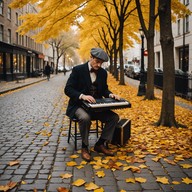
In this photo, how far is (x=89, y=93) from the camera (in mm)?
5336

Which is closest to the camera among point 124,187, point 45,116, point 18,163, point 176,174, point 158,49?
point 124,187

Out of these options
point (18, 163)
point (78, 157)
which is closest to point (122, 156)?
point (78, 157)

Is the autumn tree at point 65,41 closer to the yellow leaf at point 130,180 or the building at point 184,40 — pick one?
the building at point 184,40

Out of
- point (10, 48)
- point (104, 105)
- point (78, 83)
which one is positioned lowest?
point (104, 105)

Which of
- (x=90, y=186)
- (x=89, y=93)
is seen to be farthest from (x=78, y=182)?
(x=89, y=93)

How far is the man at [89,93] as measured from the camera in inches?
193

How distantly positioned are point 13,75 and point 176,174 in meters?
30.8

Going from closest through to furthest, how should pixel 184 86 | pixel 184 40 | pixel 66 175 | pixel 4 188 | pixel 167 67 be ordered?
pixel 4 188 → pixel 66 175 → pixel 167 67 → pixel 184 86 → pixel 184 40

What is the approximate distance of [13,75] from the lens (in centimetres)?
3284

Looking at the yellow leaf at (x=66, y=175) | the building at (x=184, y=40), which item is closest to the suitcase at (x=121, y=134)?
the yellow leaf at (x=66, y=175)

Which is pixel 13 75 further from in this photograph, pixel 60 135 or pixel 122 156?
pixel 122 156

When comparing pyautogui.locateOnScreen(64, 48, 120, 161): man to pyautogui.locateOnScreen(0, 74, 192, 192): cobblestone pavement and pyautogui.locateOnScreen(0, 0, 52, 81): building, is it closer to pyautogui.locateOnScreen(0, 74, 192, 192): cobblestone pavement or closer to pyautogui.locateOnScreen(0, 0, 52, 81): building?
pyautogui.locateOnScreen(0, 74, 192, 192): cobblestone pavement

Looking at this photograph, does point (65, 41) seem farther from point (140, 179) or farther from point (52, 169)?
point (140, 179)

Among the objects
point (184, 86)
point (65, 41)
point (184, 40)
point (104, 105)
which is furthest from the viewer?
point (65, 41)
